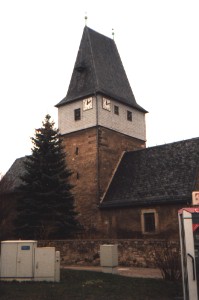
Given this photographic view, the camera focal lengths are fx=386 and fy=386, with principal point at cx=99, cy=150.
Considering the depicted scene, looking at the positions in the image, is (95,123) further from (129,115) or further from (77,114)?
A: (129,115)

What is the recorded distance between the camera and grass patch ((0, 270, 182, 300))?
9613 millimetres

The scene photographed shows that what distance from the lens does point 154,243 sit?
16562 mm

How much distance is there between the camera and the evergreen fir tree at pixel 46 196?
853 inches

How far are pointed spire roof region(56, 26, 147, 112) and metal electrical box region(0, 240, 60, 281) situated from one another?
1646cm

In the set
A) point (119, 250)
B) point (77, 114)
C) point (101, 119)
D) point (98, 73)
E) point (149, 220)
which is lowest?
point (119, 250)

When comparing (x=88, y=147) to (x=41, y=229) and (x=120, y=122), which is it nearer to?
(x=120, y=122)

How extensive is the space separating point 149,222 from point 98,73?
39.8ft

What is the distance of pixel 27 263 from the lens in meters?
11.9

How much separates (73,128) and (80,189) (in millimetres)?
4632

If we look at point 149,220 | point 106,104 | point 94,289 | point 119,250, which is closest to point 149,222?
point 149,220

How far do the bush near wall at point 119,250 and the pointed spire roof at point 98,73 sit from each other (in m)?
11.8

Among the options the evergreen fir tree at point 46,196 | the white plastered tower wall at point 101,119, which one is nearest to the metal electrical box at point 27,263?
the evergreen fir tree at point 46,196

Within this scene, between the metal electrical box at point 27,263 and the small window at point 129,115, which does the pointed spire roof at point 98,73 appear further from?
A: the metal electrical box at point 27,263

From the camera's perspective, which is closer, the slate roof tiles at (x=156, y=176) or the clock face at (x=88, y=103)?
the slate roof tiles at (x=156, y=176)
